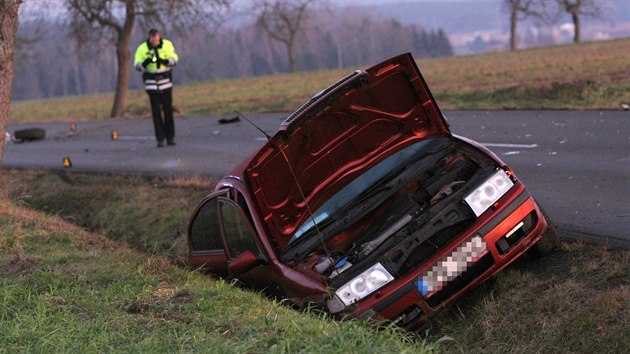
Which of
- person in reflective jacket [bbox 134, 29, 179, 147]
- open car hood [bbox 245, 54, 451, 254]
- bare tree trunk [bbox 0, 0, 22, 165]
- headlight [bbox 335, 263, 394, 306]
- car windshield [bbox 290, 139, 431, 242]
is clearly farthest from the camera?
person in reflective jacket [bbox 134, 29, 179, 147]

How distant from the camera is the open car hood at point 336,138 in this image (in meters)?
6.49

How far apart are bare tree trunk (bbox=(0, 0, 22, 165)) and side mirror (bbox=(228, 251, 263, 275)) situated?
6671 mm

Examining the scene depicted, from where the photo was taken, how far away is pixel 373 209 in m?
6.89

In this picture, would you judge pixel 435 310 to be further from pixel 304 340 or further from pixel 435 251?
pixel 304 340

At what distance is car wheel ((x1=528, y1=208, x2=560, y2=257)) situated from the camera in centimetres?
684

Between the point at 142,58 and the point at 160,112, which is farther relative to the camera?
the point at 160,112

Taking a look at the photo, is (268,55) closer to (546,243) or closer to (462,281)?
(546,243)

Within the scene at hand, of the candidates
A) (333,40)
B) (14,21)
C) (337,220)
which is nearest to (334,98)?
(337,220)

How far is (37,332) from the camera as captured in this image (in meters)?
5.50

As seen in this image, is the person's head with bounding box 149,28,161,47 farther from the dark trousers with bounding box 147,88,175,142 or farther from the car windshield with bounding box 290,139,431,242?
the car windshield with bounding box 290,139,431,242

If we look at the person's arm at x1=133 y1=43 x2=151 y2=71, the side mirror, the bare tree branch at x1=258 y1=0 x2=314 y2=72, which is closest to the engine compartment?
the side mirror

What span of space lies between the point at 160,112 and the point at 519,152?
7727 mm

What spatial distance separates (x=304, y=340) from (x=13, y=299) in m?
2.72

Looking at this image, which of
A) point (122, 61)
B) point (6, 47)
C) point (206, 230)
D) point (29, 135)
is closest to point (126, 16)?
point (122, 61)
